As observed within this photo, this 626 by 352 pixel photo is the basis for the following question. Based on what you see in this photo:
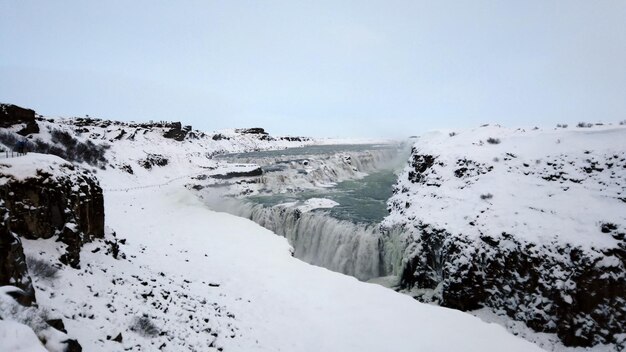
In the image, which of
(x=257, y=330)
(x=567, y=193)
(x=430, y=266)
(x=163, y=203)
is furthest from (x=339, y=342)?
(x=163, y=203)

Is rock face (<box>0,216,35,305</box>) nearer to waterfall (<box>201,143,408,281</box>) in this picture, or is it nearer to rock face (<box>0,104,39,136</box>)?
waterfall (<box>201,143,408,281</box>)

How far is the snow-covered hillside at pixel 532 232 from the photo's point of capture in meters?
10.6

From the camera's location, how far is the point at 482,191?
15.2 metres

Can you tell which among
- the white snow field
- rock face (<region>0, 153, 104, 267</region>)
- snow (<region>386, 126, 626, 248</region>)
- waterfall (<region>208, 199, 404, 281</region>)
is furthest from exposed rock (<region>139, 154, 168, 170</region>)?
snow (<region>386, 126, 626, 248</region>)

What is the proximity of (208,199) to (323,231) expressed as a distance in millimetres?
14598

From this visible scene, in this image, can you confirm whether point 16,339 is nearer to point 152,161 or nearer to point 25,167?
point 25,167

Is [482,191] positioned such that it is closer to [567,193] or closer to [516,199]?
[516,199]

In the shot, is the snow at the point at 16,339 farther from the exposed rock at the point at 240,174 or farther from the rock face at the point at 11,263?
the exposed rock at the point at 240,174

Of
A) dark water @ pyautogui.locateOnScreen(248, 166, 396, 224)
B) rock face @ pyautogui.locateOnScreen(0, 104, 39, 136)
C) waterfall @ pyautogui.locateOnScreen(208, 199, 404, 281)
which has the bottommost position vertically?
waterfall @ pyautogui.locateOnScreen(208, 199, 404, 281)

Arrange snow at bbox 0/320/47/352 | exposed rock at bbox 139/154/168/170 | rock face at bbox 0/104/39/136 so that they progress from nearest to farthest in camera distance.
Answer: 1. snow at bbox 0/320/47/352
2. rock face at bbox 0/104/39/136
3. exposed rock at bbox 139/154/168/170

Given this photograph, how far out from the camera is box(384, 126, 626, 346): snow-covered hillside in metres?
10.6

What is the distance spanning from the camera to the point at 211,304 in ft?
36.1

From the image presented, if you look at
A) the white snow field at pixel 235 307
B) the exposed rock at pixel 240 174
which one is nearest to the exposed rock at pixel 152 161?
the exposed rock at pixel 240 174

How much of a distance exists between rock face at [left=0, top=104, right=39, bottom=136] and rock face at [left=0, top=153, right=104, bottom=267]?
2564 centimetres
